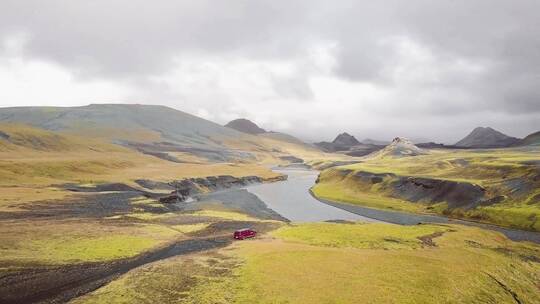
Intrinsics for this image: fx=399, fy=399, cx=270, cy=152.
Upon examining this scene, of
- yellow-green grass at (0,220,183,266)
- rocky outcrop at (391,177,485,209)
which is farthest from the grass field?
yellow-green grass at (0,220,183,266)

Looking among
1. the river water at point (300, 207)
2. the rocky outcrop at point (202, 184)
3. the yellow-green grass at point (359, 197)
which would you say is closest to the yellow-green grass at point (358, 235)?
the river water at point (300, 207)

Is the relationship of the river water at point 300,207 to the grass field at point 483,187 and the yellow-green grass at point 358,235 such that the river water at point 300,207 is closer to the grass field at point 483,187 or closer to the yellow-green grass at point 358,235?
the grass field at point 483,187

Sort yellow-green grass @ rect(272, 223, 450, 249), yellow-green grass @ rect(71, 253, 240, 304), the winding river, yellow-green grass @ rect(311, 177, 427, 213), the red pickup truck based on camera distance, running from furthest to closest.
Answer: yellow-green grass @ rect(311, 177, 427, 213)
the winding river
the red pickup truck
yellow-green grass @ rect(272, 223, 450, 249)
yellow-green grass @ rect(71, 253, 240, 304)

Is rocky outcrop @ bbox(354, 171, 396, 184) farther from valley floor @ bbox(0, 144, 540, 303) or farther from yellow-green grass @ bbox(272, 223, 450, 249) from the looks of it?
yellow-green grass @ bbox(272, 223, 450, 249)

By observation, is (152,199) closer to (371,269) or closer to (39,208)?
(39,208)

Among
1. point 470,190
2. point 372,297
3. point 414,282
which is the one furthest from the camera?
point 470,190

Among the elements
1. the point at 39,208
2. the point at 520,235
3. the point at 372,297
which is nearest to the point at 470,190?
the point at 520,235

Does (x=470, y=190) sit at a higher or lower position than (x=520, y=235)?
higher
